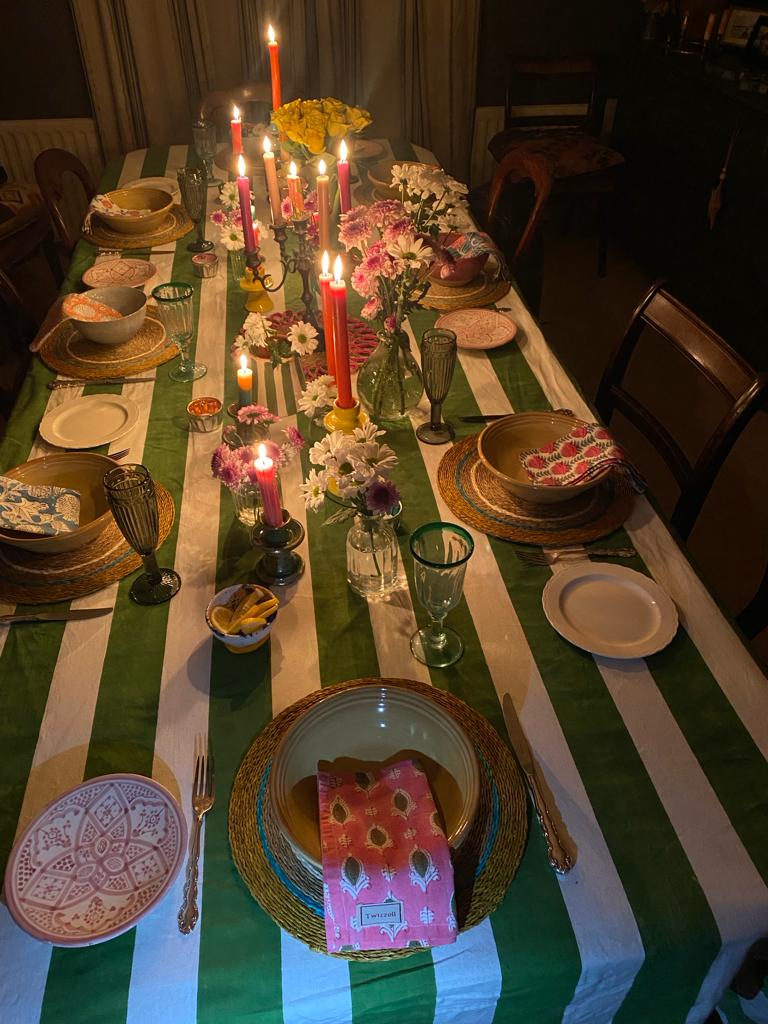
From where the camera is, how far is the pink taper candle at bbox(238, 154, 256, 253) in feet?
5.24

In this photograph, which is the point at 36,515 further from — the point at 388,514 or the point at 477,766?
the point at 477,766

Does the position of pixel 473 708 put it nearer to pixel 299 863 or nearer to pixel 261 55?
pixel 299 863

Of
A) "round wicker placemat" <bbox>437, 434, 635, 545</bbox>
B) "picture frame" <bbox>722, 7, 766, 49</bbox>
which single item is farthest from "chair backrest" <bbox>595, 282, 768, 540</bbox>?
"picture frame" <bbox>722, 7, 766, 49</bbox>

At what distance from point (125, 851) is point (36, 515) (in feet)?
1.76

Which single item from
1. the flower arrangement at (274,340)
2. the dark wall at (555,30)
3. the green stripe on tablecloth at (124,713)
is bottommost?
the green stripe on tablecloth at (124,713)

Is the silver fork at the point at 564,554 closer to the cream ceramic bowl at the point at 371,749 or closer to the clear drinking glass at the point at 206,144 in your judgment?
the cream ceramic bowl at the point at 371,749

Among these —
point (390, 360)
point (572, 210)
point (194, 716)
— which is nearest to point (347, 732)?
point (194, 716)

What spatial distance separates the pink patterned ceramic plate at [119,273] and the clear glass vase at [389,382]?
771 millimetres

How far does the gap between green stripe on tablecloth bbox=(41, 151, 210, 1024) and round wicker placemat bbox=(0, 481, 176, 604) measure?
33 millimetres

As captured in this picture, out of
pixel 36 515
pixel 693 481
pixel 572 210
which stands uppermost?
pixel 36 515

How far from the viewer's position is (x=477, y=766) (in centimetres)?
77

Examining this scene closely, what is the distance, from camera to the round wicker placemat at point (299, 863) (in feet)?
2.43

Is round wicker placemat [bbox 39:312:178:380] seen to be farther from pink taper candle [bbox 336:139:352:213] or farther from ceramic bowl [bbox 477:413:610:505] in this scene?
ceramic bowl [bbox 477:413:610:505]

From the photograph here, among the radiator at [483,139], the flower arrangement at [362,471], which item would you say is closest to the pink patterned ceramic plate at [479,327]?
the flower arrangement at [362,471]
